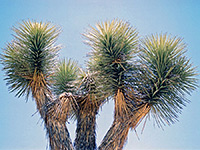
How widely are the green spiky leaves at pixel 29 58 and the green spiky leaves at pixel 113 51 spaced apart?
96cm

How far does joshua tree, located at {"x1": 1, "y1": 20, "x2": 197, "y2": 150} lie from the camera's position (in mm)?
6582

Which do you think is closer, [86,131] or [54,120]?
[54,120]

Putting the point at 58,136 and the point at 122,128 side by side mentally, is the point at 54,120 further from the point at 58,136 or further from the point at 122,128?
the point at 122,128

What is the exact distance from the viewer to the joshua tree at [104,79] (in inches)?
259

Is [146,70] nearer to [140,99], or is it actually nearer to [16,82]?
[140,99]

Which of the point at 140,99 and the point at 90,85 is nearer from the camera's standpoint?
the point at 140,99

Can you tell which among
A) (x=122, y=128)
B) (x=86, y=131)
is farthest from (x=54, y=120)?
(x=122, y=128)

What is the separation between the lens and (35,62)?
732 cm

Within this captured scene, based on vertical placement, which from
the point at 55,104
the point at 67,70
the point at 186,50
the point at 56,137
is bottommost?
the point at 56,137

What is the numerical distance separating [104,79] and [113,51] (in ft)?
1.88

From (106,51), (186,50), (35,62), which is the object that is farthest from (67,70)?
(186,50)

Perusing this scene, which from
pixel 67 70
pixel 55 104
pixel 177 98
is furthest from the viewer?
pixel 67 70

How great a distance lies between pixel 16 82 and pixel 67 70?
1.38 meters

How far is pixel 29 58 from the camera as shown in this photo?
287 inches
